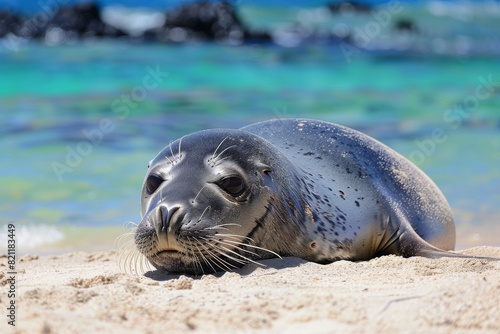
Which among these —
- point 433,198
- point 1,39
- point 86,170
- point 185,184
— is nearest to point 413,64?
point 1,39

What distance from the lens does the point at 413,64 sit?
23578mm

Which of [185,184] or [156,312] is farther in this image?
[185,184]

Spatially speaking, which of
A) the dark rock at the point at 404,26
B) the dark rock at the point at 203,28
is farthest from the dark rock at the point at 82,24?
the dark rock at the point at 404,26

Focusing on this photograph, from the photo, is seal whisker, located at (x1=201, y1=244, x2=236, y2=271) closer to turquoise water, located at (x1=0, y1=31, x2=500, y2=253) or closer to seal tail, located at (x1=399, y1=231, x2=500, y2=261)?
seal tail, located at (x1=399, y1=231, x2=500, y2=261)

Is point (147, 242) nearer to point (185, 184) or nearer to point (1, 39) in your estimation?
point (185, 184)

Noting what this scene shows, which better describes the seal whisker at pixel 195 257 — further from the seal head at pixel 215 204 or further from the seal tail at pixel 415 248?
the seal tail at pixel 415 248

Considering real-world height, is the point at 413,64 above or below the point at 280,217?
below

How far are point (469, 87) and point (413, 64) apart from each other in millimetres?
5606

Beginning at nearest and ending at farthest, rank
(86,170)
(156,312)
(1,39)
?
(156,312)
(86,170)
(1,39)

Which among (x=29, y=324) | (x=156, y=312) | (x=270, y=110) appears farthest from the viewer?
(x=270, y=110)

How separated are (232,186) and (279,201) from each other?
25cm

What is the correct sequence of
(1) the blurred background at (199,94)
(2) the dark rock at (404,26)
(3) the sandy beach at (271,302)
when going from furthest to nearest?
(2) the dark rock at (404,26), (1) the blurred background at (199,94), (3) the sandy beach at (271,302)

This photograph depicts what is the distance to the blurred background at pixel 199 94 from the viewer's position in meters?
7.53

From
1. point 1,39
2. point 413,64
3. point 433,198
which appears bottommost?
point 1,39
